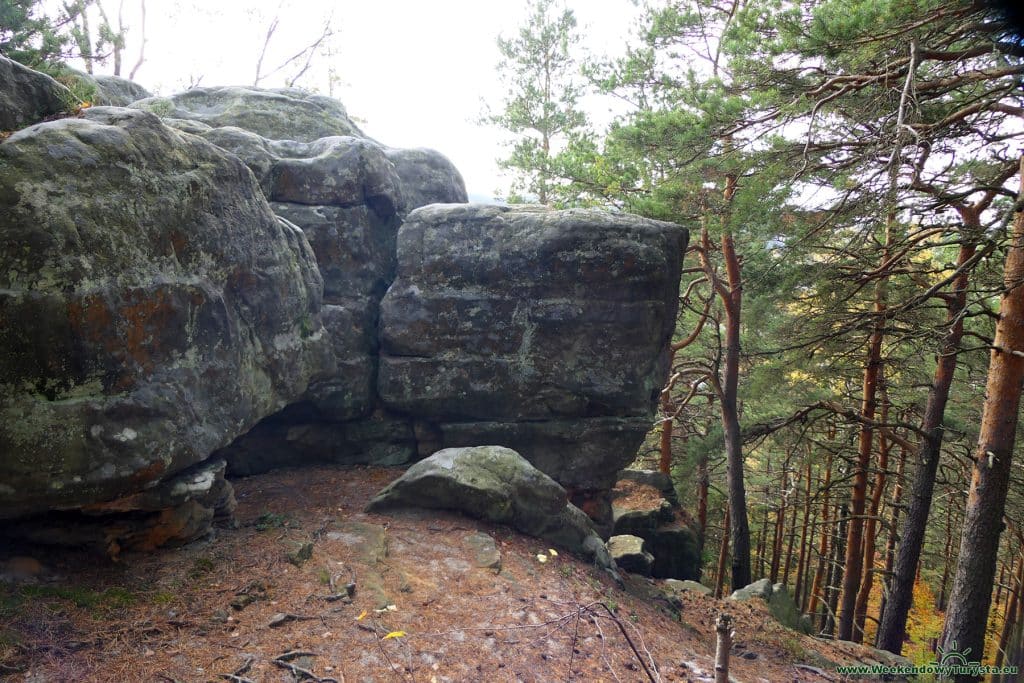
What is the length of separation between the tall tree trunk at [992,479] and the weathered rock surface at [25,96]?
36.1ft

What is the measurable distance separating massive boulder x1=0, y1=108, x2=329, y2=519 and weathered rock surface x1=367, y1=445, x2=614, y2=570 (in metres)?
2.14

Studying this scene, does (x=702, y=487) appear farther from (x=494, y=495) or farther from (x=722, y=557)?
(x=494, y=495)

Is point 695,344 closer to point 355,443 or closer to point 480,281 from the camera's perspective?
point 480,281

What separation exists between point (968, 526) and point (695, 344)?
10302 mm

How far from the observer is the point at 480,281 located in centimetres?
936

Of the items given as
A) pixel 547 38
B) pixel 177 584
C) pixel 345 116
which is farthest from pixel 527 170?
pixel 177 584

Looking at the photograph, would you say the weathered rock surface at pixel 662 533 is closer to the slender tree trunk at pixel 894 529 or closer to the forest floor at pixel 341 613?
the slender tree trunk at pixel 894 529

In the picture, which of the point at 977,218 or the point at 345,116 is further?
the point at 345,116

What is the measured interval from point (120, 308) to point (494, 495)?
180 inches

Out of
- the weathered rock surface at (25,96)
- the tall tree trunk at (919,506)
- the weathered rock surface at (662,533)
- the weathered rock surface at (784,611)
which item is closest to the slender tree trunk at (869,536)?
the tall tree trunk at (919,506)

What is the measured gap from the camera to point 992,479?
24.8ft

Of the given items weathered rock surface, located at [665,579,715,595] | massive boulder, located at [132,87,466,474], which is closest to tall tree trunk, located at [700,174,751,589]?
weathered rock surface, located at [665,579,715,595]

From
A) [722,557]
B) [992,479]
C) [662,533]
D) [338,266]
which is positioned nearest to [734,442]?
[662,533]

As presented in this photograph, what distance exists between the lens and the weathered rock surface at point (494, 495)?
7.35 meters
